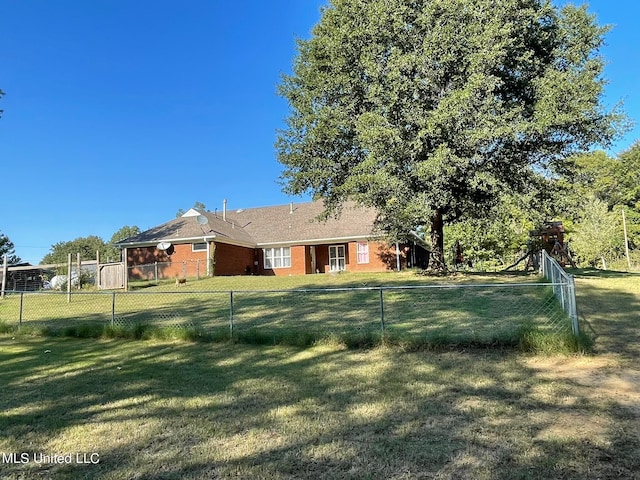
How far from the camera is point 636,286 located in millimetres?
12812

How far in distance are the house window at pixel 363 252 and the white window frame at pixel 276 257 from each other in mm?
→ 4895

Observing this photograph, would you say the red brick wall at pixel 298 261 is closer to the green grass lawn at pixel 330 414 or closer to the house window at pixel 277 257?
the house window at pixel 277 257

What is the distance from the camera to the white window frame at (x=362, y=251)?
26203mm

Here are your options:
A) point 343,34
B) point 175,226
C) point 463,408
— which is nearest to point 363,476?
point 463,408

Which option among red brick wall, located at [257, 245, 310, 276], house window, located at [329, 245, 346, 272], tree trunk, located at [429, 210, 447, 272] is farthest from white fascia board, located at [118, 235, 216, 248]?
tree trunk, located at [429, 210, 447, 272]

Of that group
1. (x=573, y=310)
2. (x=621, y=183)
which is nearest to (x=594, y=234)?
(x=621, y=183)

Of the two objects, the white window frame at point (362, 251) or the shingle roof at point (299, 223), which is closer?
the white window frame at point (362, 251)

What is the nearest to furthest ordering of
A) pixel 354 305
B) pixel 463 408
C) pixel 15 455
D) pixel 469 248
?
pixel 15 455
pixel 463 408
pixel 354 305
pixel 469 248

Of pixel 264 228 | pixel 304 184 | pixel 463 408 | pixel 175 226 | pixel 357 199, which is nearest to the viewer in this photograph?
pixel 463 408

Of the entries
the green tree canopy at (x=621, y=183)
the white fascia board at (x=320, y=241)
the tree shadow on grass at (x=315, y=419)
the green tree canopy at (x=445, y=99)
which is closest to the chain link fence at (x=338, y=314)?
the tree shadow on grass at (x=315, y=419)

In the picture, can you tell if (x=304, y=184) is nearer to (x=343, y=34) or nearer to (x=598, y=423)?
(x=343, y=34)

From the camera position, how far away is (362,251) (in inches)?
1036

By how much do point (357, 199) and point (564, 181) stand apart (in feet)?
28.0

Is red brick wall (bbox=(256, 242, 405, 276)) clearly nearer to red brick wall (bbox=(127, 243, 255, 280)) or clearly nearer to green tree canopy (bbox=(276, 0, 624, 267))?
red brick wall (bbox=(127, 243, 255, 280))
